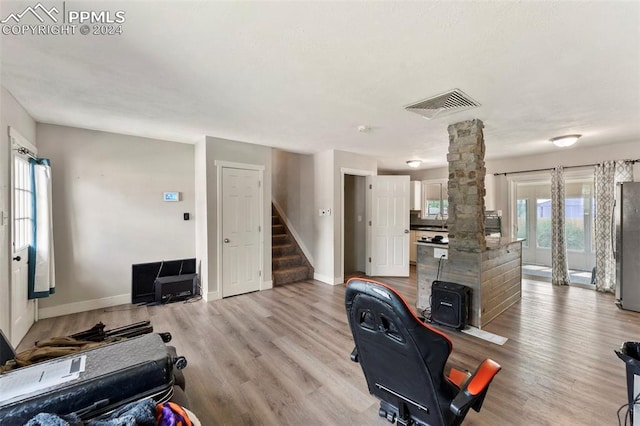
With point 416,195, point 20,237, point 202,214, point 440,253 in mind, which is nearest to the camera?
point 20,237

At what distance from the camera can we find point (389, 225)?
552cm

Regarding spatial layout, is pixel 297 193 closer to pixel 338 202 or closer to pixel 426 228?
pixel 338 202

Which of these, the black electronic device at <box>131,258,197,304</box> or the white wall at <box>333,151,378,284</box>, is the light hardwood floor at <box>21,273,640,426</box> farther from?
the white wall at <box>333,151,378,284</box>

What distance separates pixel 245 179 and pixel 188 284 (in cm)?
A: 189

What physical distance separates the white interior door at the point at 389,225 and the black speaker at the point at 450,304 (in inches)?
88.3

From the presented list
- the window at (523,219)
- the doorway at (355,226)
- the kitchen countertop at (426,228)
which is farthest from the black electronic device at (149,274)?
the window at (523,219)

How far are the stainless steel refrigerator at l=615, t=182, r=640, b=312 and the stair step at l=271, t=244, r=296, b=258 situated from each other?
527 centimetres

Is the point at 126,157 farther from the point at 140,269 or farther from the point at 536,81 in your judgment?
the point at 536,81

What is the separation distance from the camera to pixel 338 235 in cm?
503

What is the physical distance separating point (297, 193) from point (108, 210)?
10.8 ft

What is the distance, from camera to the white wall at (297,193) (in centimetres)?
547

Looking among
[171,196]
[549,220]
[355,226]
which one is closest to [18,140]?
[171,196]

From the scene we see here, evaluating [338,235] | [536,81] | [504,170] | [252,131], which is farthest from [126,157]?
[504,170]

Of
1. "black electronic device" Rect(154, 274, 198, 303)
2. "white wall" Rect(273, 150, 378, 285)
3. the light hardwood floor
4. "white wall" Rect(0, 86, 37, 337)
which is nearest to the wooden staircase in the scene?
"white wall" Rect(273, 150, 378, 285)
